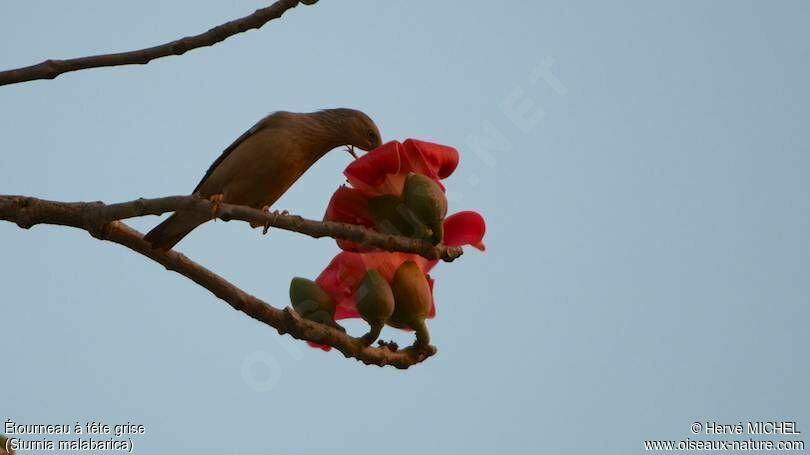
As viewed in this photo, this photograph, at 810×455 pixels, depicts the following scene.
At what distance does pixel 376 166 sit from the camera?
3.02 meters

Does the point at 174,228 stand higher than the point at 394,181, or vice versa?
the point at 174,228

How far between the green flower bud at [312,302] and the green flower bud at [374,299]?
18 centimetres

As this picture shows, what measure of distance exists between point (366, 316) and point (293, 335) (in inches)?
10.9

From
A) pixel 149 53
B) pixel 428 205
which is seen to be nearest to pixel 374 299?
pixel 428 205

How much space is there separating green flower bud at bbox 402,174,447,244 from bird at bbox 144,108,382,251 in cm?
293

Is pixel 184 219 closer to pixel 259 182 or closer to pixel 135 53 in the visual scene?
pixel 259 182

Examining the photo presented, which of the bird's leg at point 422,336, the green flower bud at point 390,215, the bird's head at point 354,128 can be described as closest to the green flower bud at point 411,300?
the bird's leg at point 422,336

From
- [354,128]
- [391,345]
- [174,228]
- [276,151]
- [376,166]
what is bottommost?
[391,345]

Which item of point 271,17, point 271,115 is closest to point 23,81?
point 271,17

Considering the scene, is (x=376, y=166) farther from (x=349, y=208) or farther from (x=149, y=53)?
(x=149, y=53)

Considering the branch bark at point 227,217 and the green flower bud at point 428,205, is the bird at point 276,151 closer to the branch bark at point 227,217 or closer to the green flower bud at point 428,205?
the branch bark at point 227,217

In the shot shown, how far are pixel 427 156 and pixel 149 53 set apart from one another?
1138 millimetres

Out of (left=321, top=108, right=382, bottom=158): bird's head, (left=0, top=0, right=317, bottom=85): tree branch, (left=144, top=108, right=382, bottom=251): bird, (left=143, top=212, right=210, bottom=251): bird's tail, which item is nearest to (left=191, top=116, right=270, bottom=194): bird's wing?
(left=144, top=108, right=382, bottom=251): bird

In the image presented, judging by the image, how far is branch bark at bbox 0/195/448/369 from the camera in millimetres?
2848
